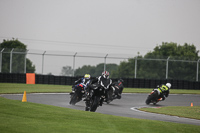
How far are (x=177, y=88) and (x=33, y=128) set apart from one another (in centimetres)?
2670

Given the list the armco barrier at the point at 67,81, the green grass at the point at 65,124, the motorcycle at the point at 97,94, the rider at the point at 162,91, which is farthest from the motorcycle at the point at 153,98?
the armco barrier at the point at 67,81

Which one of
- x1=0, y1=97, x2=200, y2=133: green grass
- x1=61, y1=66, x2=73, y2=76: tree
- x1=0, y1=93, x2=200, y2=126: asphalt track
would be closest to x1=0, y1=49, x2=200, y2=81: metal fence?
x1=61, y1=66, x2=73, y2=76: tree

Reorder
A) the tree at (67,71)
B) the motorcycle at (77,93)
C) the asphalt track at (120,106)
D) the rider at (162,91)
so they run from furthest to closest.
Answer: the tree at (67,71) < the rider at (162,91) < the motorcycle at (77,93) < the asphalt track at (120,106)

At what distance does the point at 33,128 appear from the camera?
300 inches

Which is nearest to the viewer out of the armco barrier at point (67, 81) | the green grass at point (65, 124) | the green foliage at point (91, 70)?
the green grass at point (65, 124)

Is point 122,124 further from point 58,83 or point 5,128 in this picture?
point 58,83

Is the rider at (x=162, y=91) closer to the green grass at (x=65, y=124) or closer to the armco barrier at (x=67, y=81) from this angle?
the green grass at (x=65, y=124)

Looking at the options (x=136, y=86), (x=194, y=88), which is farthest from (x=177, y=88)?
(x=136, y=86)

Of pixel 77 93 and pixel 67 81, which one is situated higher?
pixel 67 81

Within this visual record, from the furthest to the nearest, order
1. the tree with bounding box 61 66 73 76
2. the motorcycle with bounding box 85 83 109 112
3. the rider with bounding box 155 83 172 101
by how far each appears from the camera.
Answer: the tree with bounding box 61 66 73 76, the rider with bounding box 155 83 172 101, the motorcycle with bounding box 85 83 109 112

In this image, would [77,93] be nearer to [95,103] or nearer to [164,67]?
[95,103]

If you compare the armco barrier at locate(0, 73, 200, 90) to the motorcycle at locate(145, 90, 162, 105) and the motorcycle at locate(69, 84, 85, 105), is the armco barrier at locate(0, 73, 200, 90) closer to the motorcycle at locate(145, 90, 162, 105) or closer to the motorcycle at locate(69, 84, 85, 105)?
the motorcycle at locate(145, 90, 162, 105)

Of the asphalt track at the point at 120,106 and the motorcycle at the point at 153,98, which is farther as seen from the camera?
the motorcycle at the point at 153,98

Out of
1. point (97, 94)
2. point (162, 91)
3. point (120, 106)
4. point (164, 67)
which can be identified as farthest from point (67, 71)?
point (97, 94)
